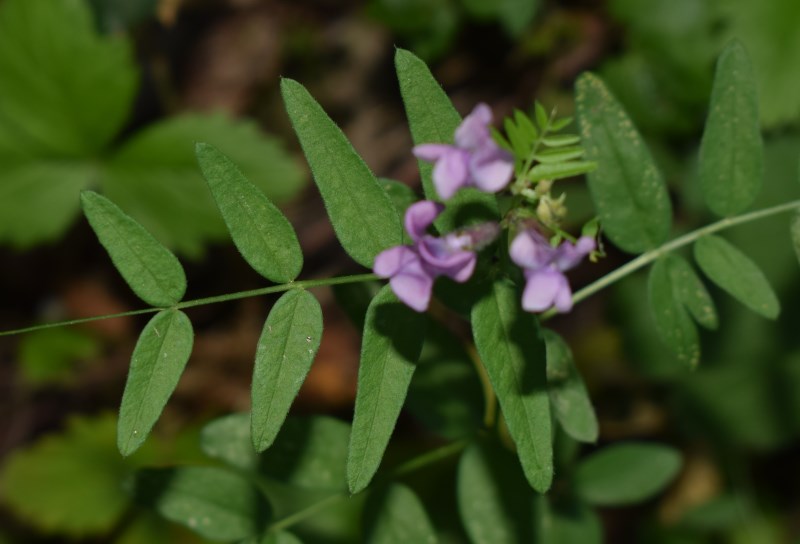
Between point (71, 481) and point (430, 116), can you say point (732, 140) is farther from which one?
point (71, 481)

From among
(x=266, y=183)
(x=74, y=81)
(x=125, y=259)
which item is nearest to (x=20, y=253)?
(x=74, y=81)

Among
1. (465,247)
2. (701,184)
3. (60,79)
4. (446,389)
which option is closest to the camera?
(465,247)

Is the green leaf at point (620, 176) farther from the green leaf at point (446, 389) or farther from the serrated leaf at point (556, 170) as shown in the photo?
the green leaf at point (446, 389)

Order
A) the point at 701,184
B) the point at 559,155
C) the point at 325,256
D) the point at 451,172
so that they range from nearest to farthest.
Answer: the point at 451,172 → the point at 559,155 → the point at 701,184 → the point at 325,256

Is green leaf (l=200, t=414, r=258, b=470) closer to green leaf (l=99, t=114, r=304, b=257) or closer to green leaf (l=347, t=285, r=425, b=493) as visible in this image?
green leaf (l=347, t=285, r=425, b=493)

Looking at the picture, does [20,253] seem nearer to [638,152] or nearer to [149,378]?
[149,378]

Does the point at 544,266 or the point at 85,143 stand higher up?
the point at 544,266

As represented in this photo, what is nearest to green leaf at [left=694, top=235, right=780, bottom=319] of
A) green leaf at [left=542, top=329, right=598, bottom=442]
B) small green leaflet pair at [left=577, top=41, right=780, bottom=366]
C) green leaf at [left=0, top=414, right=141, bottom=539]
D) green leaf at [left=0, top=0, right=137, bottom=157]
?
small green leaflet pair at [left=577, top=41, right=780, bottom=366]

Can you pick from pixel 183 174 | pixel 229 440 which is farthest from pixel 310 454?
pixel 183 174
